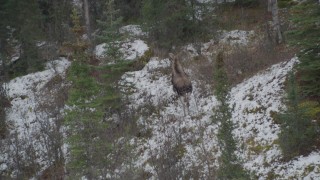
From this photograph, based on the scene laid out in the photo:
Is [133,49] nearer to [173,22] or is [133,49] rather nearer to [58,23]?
[173,22]

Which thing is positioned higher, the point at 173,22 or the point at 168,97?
the point at 173,22

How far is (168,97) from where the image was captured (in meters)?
16.3

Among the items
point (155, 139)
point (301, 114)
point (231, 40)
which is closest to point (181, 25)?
point (231, 40)

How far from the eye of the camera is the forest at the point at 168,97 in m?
9.96


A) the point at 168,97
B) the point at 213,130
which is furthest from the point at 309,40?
the point at 168,97

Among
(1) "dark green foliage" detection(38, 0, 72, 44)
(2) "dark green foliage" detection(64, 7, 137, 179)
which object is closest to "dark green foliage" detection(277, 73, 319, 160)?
(2) "dark green foliage" detection(64, 7, 137, 179)

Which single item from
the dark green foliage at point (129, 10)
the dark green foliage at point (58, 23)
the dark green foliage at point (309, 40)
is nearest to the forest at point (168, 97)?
the dark green foliage at point (309, 40)

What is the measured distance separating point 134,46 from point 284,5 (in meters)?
10.1

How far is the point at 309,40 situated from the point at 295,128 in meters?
2.34

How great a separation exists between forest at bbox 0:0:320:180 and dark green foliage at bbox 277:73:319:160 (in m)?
0.03

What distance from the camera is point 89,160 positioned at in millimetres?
11992

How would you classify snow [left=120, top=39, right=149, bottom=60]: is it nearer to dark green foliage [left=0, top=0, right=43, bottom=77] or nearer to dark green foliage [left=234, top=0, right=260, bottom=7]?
dark green foliage [left=0, top=0, right=43, bottom=77]

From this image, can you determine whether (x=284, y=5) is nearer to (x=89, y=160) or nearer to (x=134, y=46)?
(x=134, y=46)

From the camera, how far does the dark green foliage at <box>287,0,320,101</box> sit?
9.90 meters
